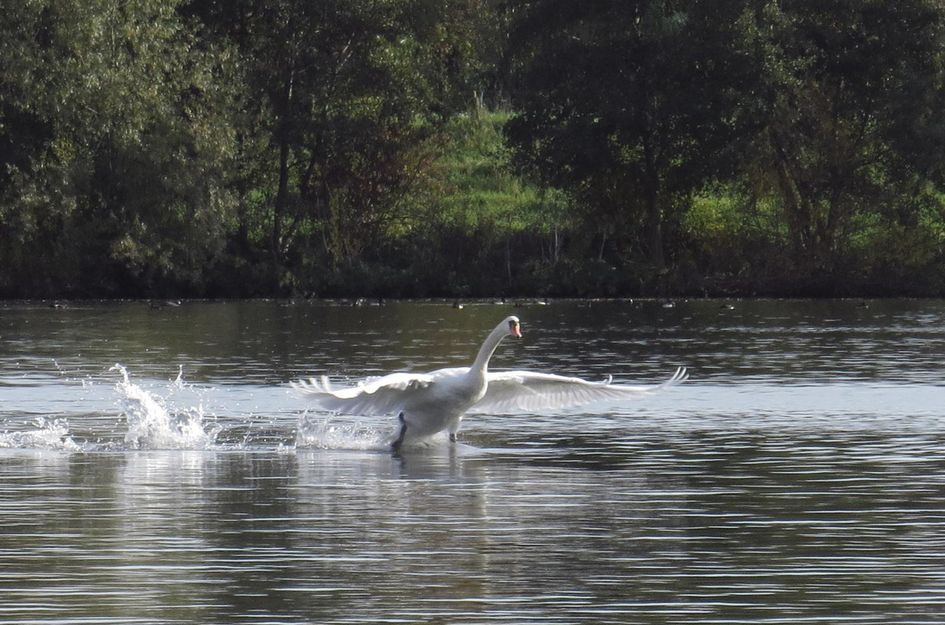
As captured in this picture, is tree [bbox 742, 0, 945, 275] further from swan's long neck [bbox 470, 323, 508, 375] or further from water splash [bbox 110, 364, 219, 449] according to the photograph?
water splash [bbox 110, 364, 219, 449]

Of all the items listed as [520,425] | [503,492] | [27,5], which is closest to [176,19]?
[27,5]

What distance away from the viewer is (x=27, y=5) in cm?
5122

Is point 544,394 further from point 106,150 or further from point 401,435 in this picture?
point 106,150

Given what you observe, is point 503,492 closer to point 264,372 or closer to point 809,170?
point 264,372

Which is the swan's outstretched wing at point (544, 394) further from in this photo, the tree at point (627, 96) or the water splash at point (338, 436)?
the tree at point (627, 96)

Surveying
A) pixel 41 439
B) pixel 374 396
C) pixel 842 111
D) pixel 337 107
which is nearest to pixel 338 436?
pixel 374 396

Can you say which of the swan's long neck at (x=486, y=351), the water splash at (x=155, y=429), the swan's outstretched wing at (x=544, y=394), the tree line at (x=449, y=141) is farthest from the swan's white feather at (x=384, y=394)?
the tree line at (x=449, y=141)

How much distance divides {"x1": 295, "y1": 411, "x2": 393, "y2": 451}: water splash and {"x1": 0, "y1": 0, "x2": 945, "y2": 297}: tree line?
1364 inches

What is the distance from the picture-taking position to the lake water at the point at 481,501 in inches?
398

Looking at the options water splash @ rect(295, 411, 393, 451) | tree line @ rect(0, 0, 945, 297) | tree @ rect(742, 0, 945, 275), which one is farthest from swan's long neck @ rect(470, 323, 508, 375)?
tree @ rect(742, 0, 945, 275)

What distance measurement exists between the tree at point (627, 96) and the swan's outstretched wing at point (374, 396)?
38.6 metres

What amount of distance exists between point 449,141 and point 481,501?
159ft

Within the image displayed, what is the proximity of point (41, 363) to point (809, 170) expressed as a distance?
33.4m

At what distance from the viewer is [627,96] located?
55938 millimetres
